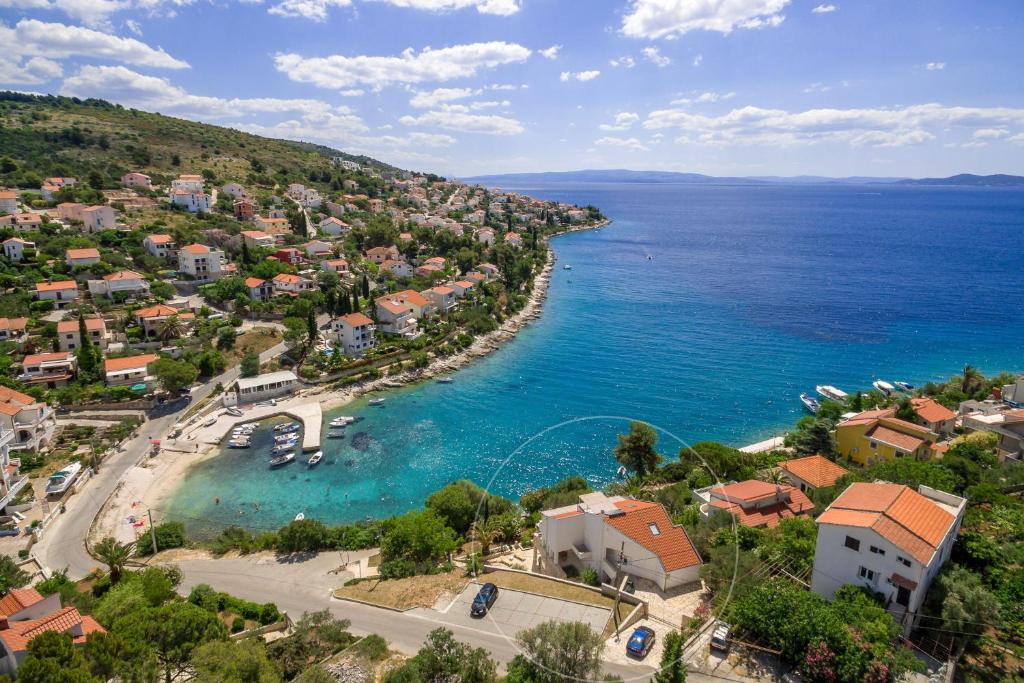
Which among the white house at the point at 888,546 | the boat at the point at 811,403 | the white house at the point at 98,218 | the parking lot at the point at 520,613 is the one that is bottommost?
the boat at the point at 811,403

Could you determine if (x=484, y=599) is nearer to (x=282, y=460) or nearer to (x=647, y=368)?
(x=282, y=460)

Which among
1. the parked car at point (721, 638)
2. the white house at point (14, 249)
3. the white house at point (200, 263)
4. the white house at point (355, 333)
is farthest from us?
the white house at point (200, 263)

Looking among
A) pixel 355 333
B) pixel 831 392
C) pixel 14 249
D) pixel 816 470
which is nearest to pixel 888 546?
pixel 816 470

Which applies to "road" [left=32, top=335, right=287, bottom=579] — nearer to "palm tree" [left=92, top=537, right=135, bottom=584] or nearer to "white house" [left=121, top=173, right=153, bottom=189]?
"palm tree" [left=92, top=537, right=135, bottom=584]

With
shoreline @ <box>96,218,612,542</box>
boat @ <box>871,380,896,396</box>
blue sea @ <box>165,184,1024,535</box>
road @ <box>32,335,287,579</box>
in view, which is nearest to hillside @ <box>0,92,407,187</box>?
road @ <box>32,335,287,579</box>

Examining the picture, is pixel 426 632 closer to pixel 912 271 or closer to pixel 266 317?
pixel 266 317

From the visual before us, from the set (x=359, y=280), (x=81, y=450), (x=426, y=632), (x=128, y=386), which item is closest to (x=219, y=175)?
(x=359, y=280)

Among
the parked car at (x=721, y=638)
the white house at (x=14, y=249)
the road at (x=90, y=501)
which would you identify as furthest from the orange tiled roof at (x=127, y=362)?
the parked car at (x=721, y=638)

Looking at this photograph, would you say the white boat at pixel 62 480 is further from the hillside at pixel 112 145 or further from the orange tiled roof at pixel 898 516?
the hillside at pixel 112 145
